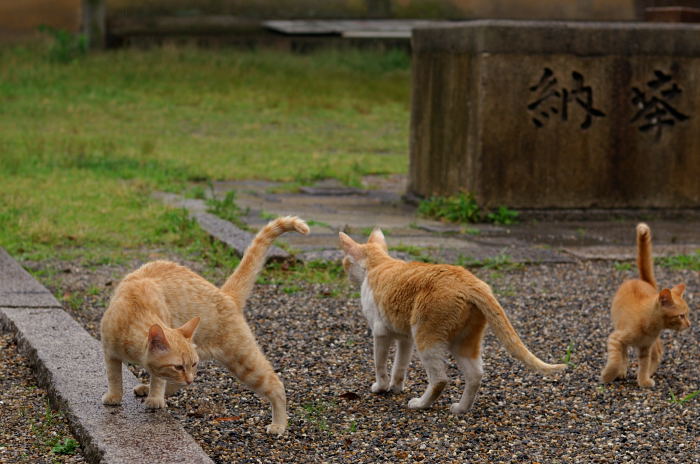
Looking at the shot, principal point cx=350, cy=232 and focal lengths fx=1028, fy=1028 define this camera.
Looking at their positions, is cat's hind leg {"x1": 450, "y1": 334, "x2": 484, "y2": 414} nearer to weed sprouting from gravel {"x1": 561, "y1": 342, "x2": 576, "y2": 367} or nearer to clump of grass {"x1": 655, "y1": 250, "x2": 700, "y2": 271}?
weed sprouting from gravel {"x1": 561, "y1": 342, "x2": 576, "y2": 367}

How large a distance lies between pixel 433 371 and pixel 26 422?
1.50 meters

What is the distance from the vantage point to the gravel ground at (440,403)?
11.8ft

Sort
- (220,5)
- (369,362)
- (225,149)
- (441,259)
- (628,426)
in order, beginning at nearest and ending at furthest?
(628,426)
(369,362)
(441,259)
(225,149)
(220,5)

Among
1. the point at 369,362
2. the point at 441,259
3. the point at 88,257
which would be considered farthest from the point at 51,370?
the point at 441,259

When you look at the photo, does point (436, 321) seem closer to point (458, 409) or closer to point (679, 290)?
point (458, 409)

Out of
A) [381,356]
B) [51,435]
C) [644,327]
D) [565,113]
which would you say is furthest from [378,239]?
[565,113]

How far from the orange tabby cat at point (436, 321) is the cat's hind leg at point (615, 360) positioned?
802mm

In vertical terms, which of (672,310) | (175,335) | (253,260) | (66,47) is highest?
(66,47)

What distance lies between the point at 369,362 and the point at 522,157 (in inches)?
160

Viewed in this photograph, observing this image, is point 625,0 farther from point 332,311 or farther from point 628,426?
point 628,426

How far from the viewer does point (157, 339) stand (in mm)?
3387

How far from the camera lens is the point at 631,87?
27.9 ft

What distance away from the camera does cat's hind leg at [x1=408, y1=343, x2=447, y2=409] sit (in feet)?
12.4

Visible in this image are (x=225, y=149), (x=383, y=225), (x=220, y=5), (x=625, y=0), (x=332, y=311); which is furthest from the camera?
(x=220, y=5)
